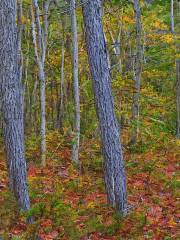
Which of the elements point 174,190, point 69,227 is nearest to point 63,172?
point 174,190

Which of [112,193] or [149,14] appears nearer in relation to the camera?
[112,193]

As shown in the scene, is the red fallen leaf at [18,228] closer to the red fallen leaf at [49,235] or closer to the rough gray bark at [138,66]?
the red fallen leaf at [49,235]

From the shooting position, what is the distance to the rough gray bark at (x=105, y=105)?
9047mm

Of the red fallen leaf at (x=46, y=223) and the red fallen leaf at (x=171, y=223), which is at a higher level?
the red fallen leaf at (x=46, y=223)

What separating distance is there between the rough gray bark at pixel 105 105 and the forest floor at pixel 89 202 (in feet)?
1.79

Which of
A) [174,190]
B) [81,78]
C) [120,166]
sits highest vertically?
[81,78]

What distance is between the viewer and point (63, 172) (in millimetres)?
13281

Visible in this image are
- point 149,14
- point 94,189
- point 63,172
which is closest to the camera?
point 94,189

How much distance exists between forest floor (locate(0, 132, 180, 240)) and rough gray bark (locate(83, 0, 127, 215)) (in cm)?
55

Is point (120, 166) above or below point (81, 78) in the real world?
below

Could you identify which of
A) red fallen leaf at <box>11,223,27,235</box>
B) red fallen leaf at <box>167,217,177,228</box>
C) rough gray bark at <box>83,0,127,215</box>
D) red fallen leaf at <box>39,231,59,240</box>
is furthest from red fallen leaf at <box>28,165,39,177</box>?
red fallen leaf at <box>167,217,177,228</box>

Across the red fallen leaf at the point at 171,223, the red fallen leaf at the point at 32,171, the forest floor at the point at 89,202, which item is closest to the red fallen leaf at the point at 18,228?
the forest floor at the point at 89,202

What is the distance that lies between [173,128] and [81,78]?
6889mm

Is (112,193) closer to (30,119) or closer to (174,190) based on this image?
(174,190)
